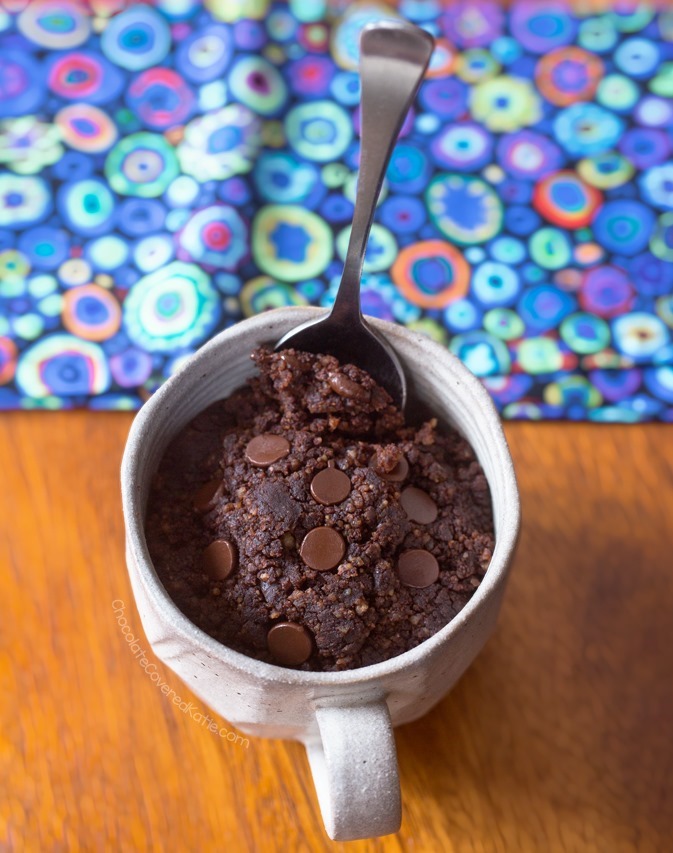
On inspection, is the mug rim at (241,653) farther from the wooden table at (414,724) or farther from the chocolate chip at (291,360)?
the wooden table at (414,724)

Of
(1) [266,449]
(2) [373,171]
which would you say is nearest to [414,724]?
(1) [266,449]

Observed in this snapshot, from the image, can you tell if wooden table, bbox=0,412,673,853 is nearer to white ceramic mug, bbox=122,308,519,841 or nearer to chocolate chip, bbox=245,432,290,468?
white ceramic mug, bbox=122,308,519,841

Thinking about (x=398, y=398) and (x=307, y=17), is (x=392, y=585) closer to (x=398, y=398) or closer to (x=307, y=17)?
(x=398, y=398)

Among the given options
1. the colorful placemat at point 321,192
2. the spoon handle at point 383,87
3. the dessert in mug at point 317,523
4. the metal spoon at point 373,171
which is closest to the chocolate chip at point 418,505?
the dessert in mug at point 317,523

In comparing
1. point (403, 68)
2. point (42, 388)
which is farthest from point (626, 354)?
point (42, 388)

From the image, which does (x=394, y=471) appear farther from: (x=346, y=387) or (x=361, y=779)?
(x=361, y=779)
